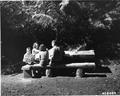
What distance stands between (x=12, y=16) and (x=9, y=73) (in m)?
3.04

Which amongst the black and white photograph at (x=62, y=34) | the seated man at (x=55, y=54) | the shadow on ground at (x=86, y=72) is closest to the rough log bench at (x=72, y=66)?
the black and white photograph at (x=62, y=34)

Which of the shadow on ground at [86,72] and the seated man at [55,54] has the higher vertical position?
the seated man at [55,54]

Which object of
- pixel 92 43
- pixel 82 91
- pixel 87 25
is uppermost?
pixel 87 25

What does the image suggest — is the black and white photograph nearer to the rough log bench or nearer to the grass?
the rough log bench

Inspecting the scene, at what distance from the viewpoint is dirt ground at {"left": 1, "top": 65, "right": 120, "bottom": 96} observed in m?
7.32

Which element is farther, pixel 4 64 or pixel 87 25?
pixel 87 25

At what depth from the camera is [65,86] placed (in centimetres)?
778

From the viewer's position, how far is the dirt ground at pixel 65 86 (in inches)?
288

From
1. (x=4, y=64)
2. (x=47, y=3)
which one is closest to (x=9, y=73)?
(x=4, y=64)

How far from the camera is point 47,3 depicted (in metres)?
13.3

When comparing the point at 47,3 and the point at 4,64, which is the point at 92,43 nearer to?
the point at 47,3

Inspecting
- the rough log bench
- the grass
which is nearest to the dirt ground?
the grass

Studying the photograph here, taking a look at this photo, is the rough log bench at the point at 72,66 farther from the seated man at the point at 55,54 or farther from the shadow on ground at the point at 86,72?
the shadow on ground at the point at 86,72

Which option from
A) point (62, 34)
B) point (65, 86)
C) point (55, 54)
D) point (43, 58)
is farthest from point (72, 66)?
point (62, 34)
